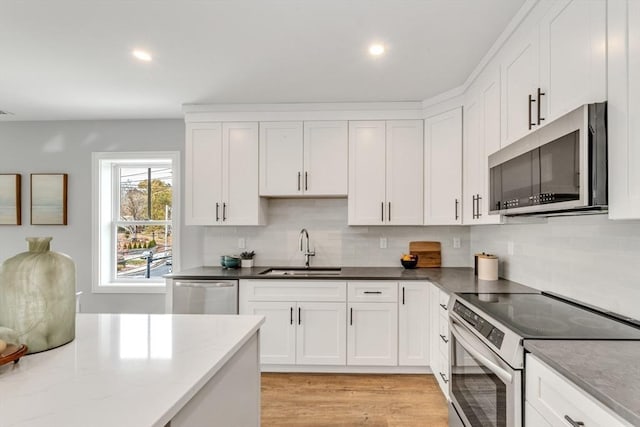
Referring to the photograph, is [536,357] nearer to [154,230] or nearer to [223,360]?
[223,360]

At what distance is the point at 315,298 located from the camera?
127 inches

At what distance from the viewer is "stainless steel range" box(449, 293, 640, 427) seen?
141 cm

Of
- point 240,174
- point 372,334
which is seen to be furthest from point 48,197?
point 372,334

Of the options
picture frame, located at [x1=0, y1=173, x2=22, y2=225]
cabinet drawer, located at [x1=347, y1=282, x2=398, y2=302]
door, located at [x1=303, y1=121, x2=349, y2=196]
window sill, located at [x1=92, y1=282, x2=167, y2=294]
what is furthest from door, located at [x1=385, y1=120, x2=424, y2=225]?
picture frame, located at [x1=0, y1=173, x2=22, y2=225]

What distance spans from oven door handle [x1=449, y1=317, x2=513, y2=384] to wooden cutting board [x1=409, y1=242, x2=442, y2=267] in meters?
1.52

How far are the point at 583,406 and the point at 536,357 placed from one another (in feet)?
0.94

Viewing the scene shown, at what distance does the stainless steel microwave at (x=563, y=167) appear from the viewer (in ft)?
4.23

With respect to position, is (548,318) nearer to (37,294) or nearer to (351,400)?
(351,400)

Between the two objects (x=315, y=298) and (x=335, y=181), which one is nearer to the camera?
(x=315, y=298)

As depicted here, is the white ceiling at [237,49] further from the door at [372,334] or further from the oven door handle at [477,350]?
the door at [372,334]

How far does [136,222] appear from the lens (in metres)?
4.25

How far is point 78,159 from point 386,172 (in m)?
3.47

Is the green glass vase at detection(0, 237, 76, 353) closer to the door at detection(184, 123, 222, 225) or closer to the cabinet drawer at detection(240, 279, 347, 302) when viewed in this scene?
the cabinet drawer at detection(240, 279, 347, 302)

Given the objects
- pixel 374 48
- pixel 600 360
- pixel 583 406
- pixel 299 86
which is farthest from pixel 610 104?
pixel 299 86
